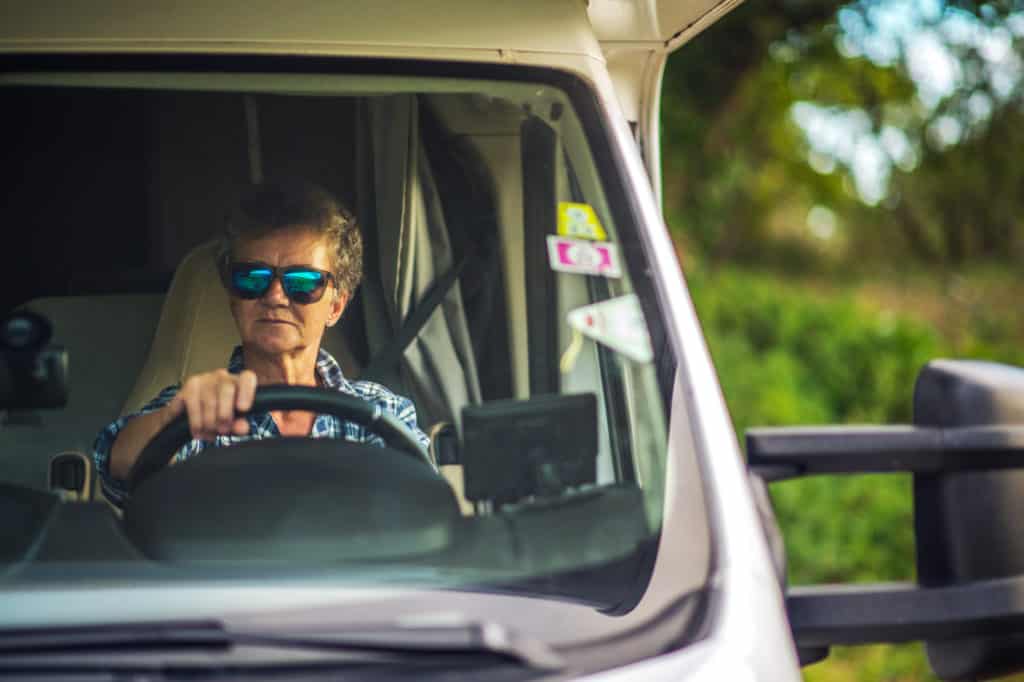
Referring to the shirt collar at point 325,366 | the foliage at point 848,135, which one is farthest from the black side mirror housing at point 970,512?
the foliage at point 848,135

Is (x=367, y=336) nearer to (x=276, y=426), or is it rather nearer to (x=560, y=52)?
(x=276, y=426)

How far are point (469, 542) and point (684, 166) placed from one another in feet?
33.5

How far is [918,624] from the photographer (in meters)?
2.21

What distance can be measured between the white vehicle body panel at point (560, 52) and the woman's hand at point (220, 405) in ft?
1.44

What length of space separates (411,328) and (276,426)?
453mm

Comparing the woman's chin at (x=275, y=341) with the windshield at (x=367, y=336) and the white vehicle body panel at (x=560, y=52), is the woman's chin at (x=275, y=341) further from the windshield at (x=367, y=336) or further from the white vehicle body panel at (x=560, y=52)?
the white vehicle body panel at (x=560, y=52)

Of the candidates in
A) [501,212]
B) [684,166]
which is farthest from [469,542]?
[684,166]

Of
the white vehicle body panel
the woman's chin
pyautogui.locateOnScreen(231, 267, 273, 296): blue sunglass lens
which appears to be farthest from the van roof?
the woman's chin

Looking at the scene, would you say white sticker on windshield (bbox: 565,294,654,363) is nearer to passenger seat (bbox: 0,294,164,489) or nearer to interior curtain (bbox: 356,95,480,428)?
interior curtain (bbox: 356,95,480,428)

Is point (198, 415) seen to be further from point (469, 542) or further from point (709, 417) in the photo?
point (709, 417)

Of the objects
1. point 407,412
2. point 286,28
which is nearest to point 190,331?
point 407,412

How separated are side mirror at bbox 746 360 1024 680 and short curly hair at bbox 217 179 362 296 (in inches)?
29.9

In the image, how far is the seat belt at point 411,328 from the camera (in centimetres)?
255

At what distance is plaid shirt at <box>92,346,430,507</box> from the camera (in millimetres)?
2166
